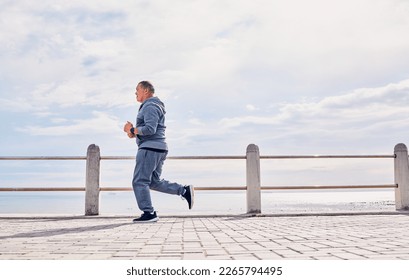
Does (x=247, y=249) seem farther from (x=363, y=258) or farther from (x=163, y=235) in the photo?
(x=163, y=235)

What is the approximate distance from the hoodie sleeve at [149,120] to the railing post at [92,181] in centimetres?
221

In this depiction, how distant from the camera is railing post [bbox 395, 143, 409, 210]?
7824 mm

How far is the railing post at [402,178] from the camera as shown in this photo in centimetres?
782

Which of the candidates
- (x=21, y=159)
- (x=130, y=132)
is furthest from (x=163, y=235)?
(x=21, y=159)

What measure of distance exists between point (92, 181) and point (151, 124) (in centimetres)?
252

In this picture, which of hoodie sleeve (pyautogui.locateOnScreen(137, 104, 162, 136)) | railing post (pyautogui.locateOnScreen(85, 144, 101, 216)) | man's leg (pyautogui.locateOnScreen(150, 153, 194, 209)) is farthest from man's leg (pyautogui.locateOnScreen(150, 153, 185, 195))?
railing post (pyautogui.locateOnScreen(85, 144, 101, 216))

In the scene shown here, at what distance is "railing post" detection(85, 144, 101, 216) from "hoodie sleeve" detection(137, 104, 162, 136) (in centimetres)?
221

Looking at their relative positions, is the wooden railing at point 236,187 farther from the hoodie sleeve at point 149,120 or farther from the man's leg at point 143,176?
the hoodie sleeve at point 149,120

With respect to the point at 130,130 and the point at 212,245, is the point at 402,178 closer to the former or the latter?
the point at 130,130

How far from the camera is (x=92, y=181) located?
726 centimetres

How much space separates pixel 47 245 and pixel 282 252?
193 centimetres

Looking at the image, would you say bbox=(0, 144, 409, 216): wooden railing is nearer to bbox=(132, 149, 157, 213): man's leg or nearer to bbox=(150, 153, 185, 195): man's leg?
bbox=(150, 153, 185, 195): man's leg

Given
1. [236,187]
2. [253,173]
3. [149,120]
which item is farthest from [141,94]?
[253,173]

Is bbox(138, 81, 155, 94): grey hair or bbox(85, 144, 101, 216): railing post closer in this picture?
bbox(138, 81, 155, 94): grey hair
